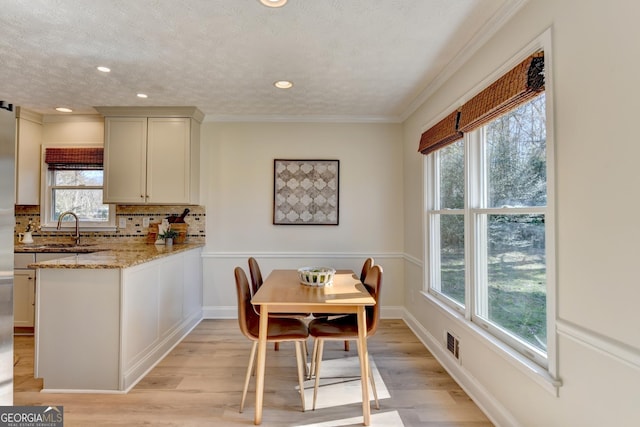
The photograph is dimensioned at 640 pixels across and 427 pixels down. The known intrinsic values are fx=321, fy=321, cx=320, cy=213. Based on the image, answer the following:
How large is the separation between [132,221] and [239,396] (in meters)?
2.69

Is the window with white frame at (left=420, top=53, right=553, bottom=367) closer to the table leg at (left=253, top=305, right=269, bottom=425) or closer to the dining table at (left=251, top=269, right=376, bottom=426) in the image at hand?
the dining table at (left=251, top=269, right=376, bottom=426)

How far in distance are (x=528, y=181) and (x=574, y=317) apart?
0.74 meters

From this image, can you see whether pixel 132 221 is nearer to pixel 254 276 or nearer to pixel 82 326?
pixel 82 326

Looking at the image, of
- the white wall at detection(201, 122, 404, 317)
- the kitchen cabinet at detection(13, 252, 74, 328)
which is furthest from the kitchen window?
the white wall at detection(201, 122, 404, 317)

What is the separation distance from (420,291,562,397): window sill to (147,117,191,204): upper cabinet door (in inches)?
119

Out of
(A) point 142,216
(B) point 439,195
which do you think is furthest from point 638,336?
(A) point 142,216

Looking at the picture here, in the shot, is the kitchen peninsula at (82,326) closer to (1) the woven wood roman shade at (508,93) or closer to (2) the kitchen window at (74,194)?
(2) the kitchen window at (74,194)

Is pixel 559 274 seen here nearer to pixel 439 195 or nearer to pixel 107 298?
pixel 439 195

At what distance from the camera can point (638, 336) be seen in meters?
1.12

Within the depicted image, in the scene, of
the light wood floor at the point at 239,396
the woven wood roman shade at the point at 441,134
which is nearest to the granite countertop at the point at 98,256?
the light wood floor at the point at 239,396

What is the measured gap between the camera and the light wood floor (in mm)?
2002

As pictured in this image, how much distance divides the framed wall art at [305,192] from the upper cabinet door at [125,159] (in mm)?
1502

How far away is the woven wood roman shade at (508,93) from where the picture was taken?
5.18 ft

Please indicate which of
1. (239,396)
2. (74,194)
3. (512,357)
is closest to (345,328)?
(239,396)
